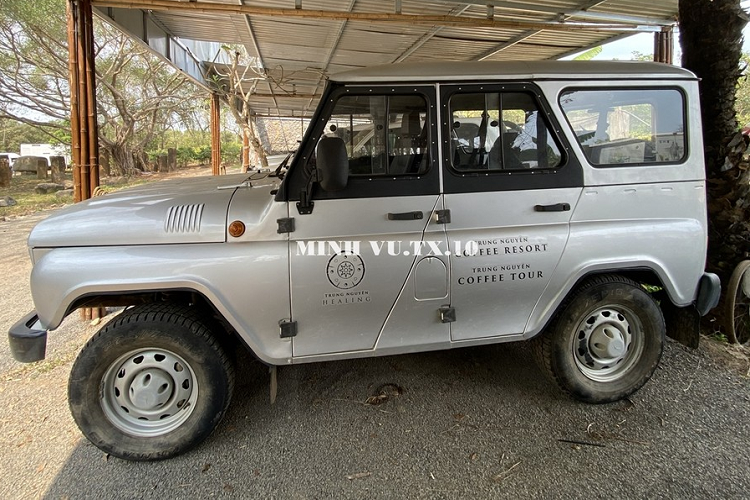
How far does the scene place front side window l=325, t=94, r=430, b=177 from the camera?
8.91ft

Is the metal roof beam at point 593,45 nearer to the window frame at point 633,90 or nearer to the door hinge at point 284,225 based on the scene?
the window frame at point 633,90

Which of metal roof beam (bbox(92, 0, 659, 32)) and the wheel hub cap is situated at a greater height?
metal roof beam (bbox(92, 0, 659, 32))

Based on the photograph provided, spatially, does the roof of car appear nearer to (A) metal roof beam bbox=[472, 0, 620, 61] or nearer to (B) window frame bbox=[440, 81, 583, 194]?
(B) window frame bbox=[440, 81, 583, 194]

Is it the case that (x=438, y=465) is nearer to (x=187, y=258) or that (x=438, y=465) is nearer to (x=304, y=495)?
(x=304, y=495)

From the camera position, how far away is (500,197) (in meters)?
2.86

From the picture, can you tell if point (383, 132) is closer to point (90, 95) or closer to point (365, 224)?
point (365, 224)

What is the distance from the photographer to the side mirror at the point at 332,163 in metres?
2.44

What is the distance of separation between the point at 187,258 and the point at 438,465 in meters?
1.89

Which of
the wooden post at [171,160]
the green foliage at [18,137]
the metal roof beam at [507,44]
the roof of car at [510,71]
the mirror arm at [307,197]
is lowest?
the mirror arm at [307,197]

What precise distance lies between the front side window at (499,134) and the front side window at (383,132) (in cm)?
21

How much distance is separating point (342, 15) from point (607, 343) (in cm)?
435

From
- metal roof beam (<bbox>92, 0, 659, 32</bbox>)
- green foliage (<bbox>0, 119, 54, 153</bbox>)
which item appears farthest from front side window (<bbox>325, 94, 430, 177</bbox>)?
green foliage (<bbox>0, 119, 54, 153</bbox>)

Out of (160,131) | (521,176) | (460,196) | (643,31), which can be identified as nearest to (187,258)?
(460,196)

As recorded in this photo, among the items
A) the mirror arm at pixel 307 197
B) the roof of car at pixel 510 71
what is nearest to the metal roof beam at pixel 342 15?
the roof of car at pixel 510 71
